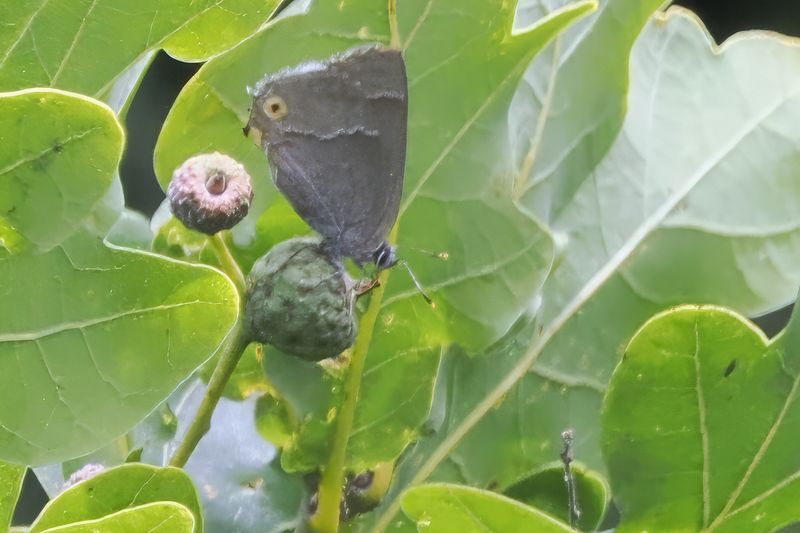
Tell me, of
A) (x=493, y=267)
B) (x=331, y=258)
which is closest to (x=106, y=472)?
(x=331, y=258)

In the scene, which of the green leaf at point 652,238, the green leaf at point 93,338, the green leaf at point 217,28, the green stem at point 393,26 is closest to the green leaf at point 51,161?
the green leaf at point 93,338

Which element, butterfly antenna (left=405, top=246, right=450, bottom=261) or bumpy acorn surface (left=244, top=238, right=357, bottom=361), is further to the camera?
butterfly antenna (left=405, top=246, right=450, bottom=261)

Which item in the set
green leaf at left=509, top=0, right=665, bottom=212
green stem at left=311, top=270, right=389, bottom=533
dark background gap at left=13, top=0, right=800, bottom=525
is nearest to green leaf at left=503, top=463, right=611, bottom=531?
green stem at left=311, top=270, right=389, bottom=533

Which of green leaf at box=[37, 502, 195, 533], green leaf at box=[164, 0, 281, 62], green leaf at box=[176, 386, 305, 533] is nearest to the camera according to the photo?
green leaf at box=[37, 502, 195, 533]

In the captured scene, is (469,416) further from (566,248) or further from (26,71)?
(26,71)

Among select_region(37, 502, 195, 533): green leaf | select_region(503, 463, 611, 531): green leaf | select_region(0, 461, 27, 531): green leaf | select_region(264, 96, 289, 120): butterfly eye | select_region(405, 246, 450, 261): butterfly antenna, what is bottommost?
select_region(503, 463, 611, 531): green leaf

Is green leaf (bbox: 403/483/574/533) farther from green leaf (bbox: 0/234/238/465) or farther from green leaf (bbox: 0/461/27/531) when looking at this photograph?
green leaf (bbox: 0/461/27/531)

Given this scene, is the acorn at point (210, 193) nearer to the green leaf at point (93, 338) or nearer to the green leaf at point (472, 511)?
the green leaf at point (93, 338)

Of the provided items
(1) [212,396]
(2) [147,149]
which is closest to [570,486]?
(1) [212,396]
